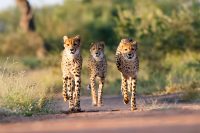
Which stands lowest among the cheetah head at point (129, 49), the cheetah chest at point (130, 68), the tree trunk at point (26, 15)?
the cheetah chest at point (130, 68)

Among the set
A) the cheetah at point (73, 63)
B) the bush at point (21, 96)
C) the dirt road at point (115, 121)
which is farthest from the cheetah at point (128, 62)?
the bush at point (21, 96)

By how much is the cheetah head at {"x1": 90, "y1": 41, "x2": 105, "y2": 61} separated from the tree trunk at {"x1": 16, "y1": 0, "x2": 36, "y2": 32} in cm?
1697

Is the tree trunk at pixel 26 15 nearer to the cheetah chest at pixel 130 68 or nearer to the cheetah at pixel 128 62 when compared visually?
the cheetah at pixel 128 62

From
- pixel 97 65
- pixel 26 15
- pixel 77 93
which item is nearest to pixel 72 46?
pixel 77 93

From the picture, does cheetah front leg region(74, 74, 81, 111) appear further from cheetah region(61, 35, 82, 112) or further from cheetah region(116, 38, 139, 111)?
cheetah region(116, 38, 139, 111)

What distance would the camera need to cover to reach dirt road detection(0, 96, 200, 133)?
10711 millimetres

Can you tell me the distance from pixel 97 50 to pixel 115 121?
4063 mm

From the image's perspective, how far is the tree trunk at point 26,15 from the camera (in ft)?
107

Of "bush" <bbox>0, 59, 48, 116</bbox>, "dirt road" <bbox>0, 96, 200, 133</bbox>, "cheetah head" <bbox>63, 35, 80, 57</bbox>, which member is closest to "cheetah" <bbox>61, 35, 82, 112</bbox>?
"cheetah head" <bbox>63, 35, 80, 57</bbox>

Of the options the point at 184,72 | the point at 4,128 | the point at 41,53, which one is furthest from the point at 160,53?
the point at 4,128

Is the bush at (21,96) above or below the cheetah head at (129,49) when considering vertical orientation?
below

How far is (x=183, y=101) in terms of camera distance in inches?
654

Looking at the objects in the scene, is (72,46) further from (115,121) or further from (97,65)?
(115,121)

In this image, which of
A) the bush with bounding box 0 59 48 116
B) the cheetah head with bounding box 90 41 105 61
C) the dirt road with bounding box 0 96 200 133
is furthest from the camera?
the cheetah head with bounding box 90 41 105 61
